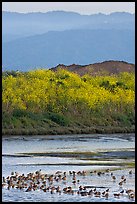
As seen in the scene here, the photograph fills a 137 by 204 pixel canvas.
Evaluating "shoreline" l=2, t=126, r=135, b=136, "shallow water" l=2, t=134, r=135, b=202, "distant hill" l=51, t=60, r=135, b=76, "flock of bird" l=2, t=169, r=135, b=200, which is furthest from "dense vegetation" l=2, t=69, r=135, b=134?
"flock of bird" l=2, t=169, r=135, b=200

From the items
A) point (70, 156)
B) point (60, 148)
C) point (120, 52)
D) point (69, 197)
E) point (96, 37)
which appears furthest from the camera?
point (96, 37)

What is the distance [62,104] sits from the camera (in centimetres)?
5541

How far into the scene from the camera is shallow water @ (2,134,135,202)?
23.2 metres

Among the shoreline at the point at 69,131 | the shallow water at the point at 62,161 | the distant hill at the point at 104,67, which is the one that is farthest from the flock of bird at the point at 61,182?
the distant hill at the point at 104,67

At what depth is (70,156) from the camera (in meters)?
34.9

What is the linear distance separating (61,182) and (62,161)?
647 centimetres

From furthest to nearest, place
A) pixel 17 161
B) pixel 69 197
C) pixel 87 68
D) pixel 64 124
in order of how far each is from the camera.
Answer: pixel 87 68
pixel 64 124
pixel 17 161
pixel 69 197

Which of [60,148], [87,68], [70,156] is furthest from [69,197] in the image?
[87,68]

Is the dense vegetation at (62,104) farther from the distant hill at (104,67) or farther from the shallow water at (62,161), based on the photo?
the distant hill at (104,67)

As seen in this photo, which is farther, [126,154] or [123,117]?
[123,117]

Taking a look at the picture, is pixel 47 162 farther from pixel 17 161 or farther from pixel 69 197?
pixel 69 197

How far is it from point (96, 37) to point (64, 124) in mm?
64921

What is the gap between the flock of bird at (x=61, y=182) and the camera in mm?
23484

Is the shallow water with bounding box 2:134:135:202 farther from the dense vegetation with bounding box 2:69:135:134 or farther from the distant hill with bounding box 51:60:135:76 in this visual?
the distant hill with bounding box 51:60:135:76
